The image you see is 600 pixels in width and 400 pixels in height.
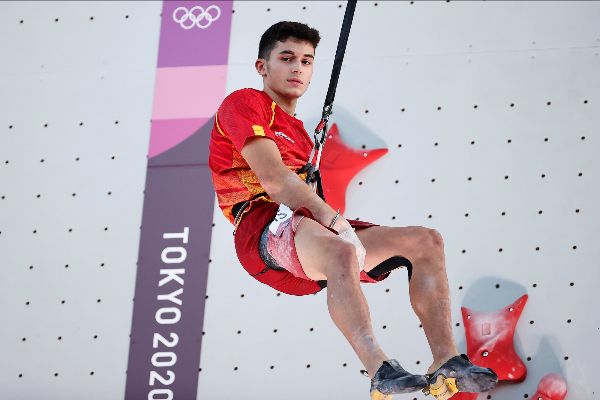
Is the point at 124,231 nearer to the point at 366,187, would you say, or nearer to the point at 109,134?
the point at 109,134

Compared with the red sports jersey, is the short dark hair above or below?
above

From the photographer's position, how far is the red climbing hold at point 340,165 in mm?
4301

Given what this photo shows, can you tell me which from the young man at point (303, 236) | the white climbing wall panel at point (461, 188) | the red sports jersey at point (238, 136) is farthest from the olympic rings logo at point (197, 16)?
the red sports jersey at point (238, 136)

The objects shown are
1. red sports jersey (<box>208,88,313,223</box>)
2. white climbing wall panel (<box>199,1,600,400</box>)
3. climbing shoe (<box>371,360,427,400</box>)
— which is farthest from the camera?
white climbing wall panel (<box>199,1,600,400</box>)

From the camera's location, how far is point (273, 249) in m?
2.65

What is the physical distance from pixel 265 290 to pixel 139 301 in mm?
574

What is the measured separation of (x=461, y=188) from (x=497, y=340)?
26.0 inches

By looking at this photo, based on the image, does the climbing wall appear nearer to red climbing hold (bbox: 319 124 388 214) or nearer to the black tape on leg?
red climbing hold (bbox: 319 124 388 214)

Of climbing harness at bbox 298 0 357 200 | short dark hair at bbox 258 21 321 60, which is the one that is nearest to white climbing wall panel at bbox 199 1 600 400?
short dark hair at bbox 258 21 321 60

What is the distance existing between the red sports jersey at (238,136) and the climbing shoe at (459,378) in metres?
0.76

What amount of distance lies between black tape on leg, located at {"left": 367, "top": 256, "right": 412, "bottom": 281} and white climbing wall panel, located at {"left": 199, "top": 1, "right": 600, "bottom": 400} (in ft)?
4.47

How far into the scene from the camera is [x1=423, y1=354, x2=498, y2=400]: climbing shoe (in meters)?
2.32

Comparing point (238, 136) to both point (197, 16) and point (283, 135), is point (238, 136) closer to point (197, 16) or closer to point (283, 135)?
point (283, 135)

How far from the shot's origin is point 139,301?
4.42 meters
